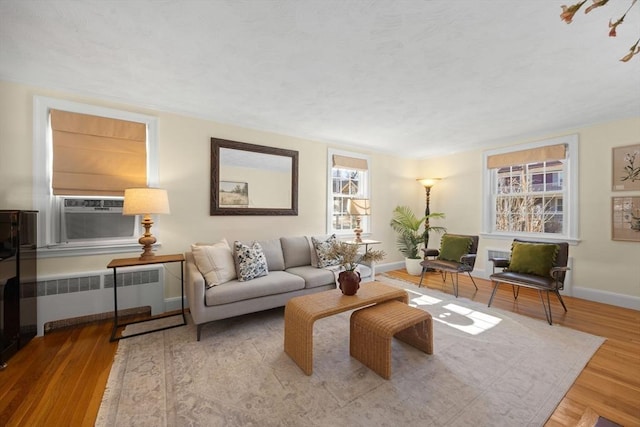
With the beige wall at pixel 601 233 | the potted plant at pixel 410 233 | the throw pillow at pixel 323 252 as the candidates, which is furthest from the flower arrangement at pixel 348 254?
the beige wall at pixel 601 233

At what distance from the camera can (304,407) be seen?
1.66m

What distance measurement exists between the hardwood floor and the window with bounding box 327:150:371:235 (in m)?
2.97

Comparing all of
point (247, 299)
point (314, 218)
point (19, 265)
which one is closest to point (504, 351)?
point (247, 299)

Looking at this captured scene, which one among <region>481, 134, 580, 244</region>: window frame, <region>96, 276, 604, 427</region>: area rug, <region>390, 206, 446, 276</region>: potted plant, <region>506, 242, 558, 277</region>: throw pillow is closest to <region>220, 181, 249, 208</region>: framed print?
<region>96, 276, 604, 427</region>: area rug

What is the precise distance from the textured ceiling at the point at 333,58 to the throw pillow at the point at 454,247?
1.73 m

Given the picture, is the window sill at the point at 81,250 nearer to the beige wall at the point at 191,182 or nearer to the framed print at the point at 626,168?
the beige wall at the point at 191,182

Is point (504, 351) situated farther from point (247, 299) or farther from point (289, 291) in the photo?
point (247, 299)

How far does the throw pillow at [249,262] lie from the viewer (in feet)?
9.34

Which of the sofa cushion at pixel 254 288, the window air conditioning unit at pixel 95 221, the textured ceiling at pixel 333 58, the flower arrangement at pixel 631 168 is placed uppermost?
the textured ceiling at pixel 333 58

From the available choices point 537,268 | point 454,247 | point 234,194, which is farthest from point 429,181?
point 234,194

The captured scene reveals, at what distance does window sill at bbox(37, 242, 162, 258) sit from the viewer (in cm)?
259

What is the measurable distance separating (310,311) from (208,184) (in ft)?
7.21

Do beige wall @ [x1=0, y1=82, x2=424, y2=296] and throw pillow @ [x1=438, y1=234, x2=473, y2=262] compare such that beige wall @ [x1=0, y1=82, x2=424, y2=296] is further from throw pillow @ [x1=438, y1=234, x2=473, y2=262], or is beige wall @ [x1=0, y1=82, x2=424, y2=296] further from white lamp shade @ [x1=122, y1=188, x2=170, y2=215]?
throw pillow @ [x1=438, y1=234, x2=473, y2=262]

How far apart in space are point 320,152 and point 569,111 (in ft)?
10.4
